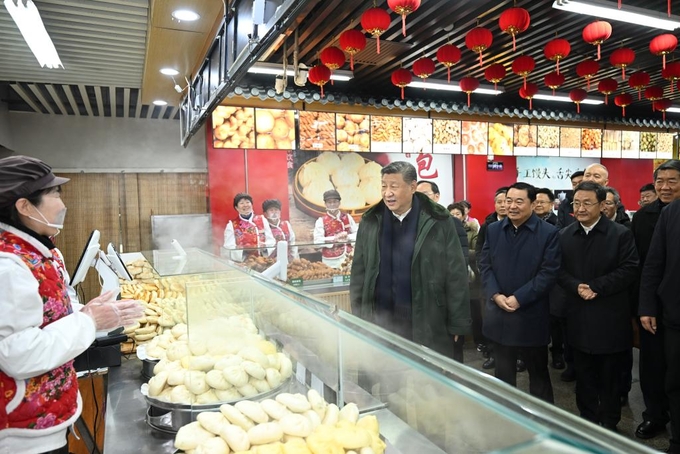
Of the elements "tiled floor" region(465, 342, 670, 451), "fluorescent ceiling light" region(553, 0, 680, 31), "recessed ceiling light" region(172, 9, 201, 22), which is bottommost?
"tiled floor" region(465, 342, 670, 451)

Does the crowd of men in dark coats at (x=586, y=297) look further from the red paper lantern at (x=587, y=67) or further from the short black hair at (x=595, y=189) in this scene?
the red paper lantern at (x=587, y=67)

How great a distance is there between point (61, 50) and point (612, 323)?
5.45m

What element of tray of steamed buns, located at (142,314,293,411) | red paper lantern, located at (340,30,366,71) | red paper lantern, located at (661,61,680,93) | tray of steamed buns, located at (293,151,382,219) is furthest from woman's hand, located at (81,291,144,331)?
red paper lantern, located at (661,61,680,93)

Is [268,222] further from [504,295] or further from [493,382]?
[493,382]

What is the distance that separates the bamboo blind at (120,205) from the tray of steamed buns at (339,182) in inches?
71.4

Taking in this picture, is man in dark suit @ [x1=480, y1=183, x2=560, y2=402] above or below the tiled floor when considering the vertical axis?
above

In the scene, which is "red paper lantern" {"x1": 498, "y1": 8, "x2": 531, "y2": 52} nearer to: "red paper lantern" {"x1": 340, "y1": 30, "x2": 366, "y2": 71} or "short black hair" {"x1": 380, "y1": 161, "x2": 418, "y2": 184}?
"red paper lantern" {"x1": 340, "y1": 30, "x2": 366, "y2": 71}

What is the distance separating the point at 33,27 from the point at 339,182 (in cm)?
598

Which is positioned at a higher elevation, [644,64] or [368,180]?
[644,64]

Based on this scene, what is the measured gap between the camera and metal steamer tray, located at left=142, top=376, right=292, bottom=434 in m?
1.36

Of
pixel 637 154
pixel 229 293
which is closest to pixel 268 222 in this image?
pixel 229 293

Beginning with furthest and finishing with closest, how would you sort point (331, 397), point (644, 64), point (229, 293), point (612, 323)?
point (644, 64), point (612, 323), point (229, 293), point (331, 397)

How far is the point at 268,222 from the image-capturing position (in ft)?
22.3

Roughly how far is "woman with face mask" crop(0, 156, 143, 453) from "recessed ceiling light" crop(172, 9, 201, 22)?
7.00ft
